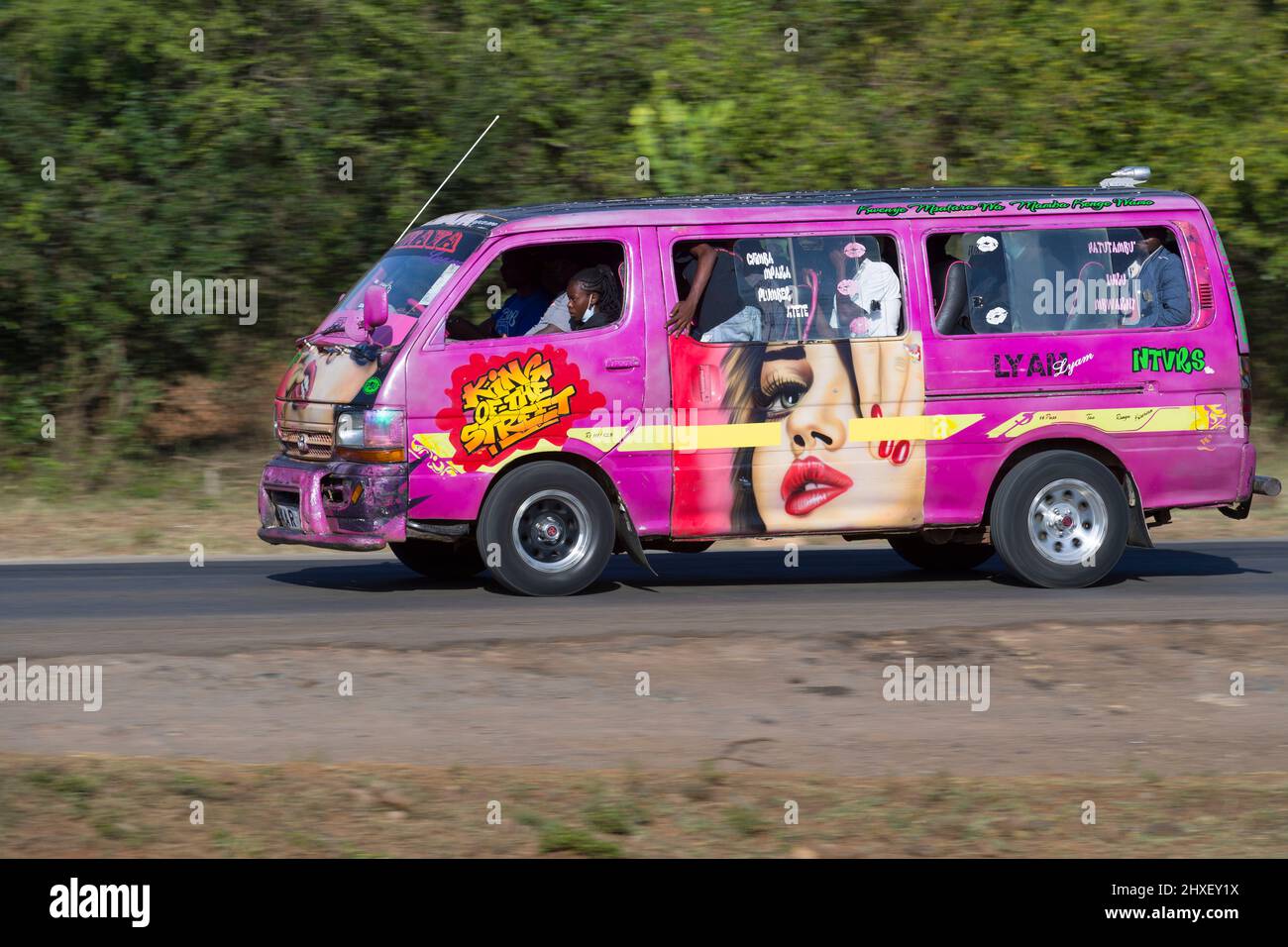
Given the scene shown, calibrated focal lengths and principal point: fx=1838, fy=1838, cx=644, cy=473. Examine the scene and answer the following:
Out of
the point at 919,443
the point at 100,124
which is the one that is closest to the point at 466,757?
the point at 919,443

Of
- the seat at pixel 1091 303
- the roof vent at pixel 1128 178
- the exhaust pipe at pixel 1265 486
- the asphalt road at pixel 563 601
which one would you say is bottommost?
the asphalt road at pixel 563 601

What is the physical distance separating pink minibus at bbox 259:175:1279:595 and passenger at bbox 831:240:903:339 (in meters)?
0.01

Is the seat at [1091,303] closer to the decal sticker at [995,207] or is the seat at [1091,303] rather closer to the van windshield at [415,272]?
the decal sticker at [995,207]

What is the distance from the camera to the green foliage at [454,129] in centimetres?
1706

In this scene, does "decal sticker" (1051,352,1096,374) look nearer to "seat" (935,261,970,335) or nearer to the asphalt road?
"seat" (935,261,970,335)

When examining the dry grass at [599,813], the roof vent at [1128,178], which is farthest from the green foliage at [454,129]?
the dry grass at [599,813]

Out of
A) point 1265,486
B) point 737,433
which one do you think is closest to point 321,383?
point 737,433

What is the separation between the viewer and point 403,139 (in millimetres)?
18078

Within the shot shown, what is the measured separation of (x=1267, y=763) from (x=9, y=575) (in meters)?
8.30

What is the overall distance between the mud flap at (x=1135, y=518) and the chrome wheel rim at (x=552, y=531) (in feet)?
11.3

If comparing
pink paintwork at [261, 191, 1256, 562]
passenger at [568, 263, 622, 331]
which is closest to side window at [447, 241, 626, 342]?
passenger at [568, 263, 622, 331]

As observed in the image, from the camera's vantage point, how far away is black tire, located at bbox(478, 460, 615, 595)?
10.9 m
